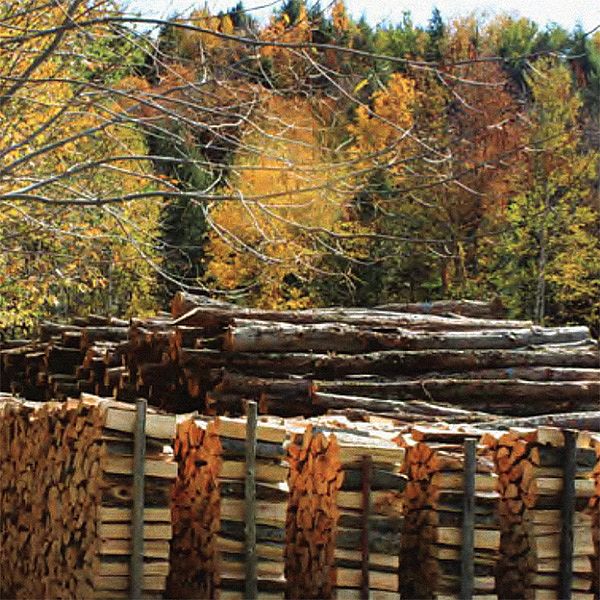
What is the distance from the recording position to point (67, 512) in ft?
27.8

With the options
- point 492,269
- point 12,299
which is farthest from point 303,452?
point 492,269

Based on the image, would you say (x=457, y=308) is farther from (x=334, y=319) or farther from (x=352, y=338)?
(x=352, y=338)

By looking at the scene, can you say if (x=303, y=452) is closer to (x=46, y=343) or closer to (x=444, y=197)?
(x=46, y=343)

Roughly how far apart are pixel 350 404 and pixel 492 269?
2500 centimetres

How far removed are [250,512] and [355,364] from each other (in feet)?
12.5

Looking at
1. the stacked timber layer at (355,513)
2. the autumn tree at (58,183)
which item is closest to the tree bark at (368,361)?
the autumn tree at (58,183)

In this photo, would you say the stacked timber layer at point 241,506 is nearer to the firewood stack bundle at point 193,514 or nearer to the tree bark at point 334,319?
the firewood stack bundle at point 193,514

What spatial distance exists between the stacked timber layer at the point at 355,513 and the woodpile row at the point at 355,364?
9.49ft

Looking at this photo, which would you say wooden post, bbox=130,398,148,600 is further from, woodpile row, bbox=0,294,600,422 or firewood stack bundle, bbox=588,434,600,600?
woodpile row, bbox=0,294,600,422

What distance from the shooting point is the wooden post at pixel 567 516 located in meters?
8.07

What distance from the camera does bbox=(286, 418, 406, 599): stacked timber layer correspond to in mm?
7840

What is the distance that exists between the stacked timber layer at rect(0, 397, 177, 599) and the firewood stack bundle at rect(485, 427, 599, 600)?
6.72 feet

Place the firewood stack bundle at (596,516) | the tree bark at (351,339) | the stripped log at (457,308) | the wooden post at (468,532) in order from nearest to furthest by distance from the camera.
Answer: the wooden post at (468,532) → the firewood stack bundle at (596,516) → the tree bark at (351,339) → the stripped log at (457,308)

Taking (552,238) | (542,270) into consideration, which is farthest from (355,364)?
(552,238)
